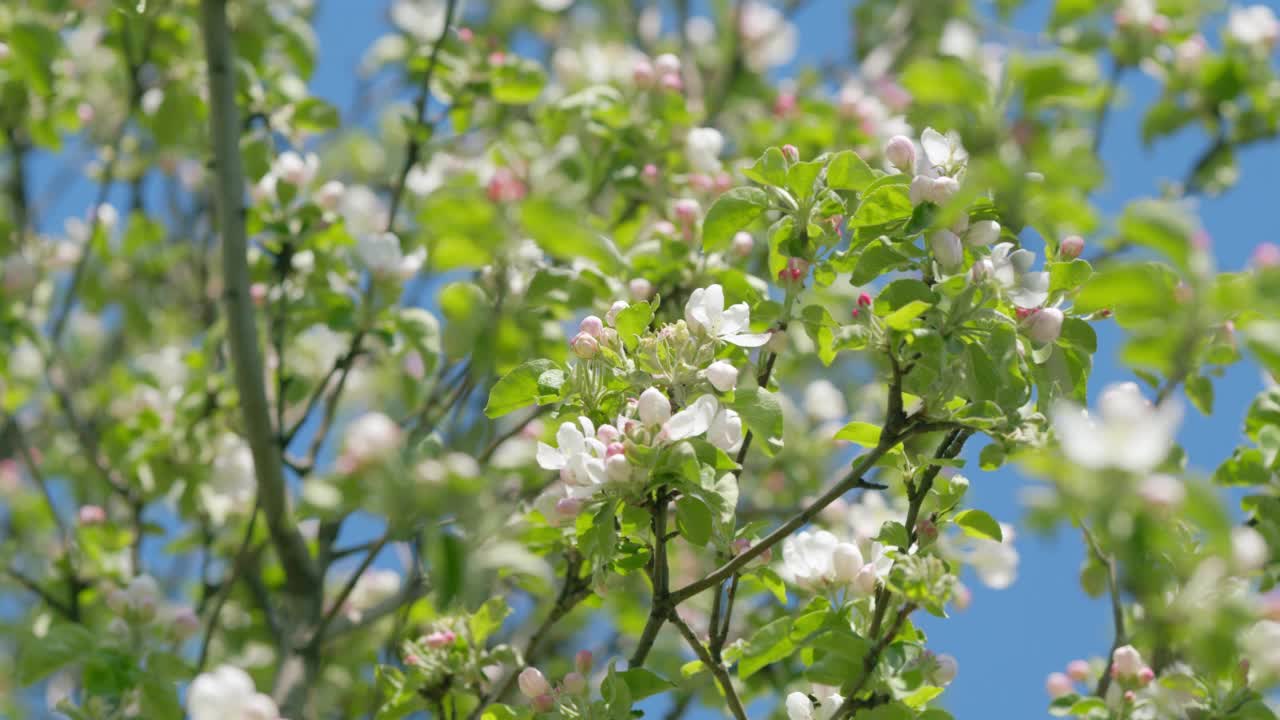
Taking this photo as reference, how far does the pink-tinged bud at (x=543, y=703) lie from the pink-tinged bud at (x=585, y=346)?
613mm

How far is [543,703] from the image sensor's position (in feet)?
7.41

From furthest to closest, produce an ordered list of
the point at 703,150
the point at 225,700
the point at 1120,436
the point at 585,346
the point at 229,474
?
the point at 229,474 → the point at 703,150 → the point at 585,346 → the point at 225,700 → the point at 1120,436

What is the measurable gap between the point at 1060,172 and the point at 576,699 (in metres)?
1.27

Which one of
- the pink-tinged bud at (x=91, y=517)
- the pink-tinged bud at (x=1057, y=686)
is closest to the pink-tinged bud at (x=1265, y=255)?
the pink-tinged bud at (x=1057, y=686)

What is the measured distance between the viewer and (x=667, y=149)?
3428mm

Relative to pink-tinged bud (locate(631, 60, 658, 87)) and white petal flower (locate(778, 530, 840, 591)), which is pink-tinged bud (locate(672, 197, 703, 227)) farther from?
white petal flower (locate(778, 530, 840, 591))

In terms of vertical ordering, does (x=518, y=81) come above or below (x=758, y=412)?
above

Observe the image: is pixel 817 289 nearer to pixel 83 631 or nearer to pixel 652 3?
pixel 83 631

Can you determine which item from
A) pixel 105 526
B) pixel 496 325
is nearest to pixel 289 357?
pixel 105 526

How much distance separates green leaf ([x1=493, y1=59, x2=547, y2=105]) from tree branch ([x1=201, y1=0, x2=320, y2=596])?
0.82 meters

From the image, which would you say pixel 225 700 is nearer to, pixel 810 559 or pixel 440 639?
pixel 440 639

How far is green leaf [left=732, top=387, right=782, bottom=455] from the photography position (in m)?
2.12

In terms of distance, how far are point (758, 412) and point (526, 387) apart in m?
0.40

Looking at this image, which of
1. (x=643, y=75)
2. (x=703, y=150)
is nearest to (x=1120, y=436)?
(x=703, y=150)
